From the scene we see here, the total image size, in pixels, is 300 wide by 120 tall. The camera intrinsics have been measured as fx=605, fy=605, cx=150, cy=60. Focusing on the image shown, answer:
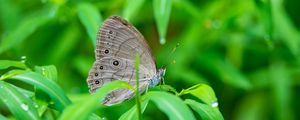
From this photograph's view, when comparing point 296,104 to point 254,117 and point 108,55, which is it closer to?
point 254,117

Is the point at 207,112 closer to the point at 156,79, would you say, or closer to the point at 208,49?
the point at 156,79

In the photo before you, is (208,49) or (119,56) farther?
(208,49)

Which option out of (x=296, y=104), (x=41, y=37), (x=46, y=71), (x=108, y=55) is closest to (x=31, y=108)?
(x=46, y=71)

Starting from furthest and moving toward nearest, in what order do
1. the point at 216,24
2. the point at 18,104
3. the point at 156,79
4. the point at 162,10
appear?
the point at 216,24, the point at 162,10, the point at 156,79, the point at 18,104

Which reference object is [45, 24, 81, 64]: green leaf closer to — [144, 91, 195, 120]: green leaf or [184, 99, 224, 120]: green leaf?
[184, 99, 224, 120]: green leaf

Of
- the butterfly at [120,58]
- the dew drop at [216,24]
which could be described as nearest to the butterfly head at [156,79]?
the butterfly at [120,58]

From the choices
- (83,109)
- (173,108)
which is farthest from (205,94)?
(83,109)

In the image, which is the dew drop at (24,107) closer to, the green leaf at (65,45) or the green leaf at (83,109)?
the green leaf at (83,109)
